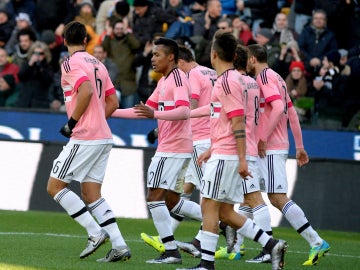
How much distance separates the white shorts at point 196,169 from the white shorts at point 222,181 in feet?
9.79

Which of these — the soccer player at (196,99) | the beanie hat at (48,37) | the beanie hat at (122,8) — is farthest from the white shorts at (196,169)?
the beanie hat at (48,37)

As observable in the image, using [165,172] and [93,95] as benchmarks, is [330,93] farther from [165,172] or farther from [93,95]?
[93,95]

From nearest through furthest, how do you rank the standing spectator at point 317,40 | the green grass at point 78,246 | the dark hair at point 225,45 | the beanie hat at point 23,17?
the dark hair at point 225,45 → the green grass at point 78,246 → the standing spectator at point 317,40 → the beanie hat at point 23,17

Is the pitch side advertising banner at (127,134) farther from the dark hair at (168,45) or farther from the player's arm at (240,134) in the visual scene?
the player's arm at (240,134)

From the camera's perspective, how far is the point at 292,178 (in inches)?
656

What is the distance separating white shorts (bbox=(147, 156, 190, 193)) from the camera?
36.5ft

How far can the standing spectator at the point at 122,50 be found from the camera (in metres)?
19.9

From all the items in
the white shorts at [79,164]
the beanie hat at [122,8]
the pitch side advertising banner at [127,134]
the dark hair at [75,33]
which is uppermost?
the dark hair at [75,33]

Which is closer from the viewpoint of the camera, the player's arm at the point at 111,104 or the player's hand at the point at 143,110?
the player's hand at the point at 143,110

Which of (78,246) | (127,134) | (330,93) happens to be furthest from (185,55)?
(330,93)

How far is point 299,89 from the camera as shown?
18.7 meters

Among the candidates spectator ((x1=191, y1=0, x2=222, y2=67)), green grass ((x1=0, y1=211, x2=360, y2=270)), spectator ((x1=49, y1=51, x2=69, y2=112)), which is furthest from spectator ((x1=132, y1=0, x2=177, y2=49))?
green grass ((x1=0, y1=211, x2=360, y2=270))

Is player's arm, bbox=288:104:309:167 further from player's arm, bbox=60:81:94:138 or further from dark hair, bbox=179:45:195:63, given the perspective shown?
player's arm, bbox=60:81:94:138

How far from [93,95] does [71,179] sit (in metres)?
0.87
